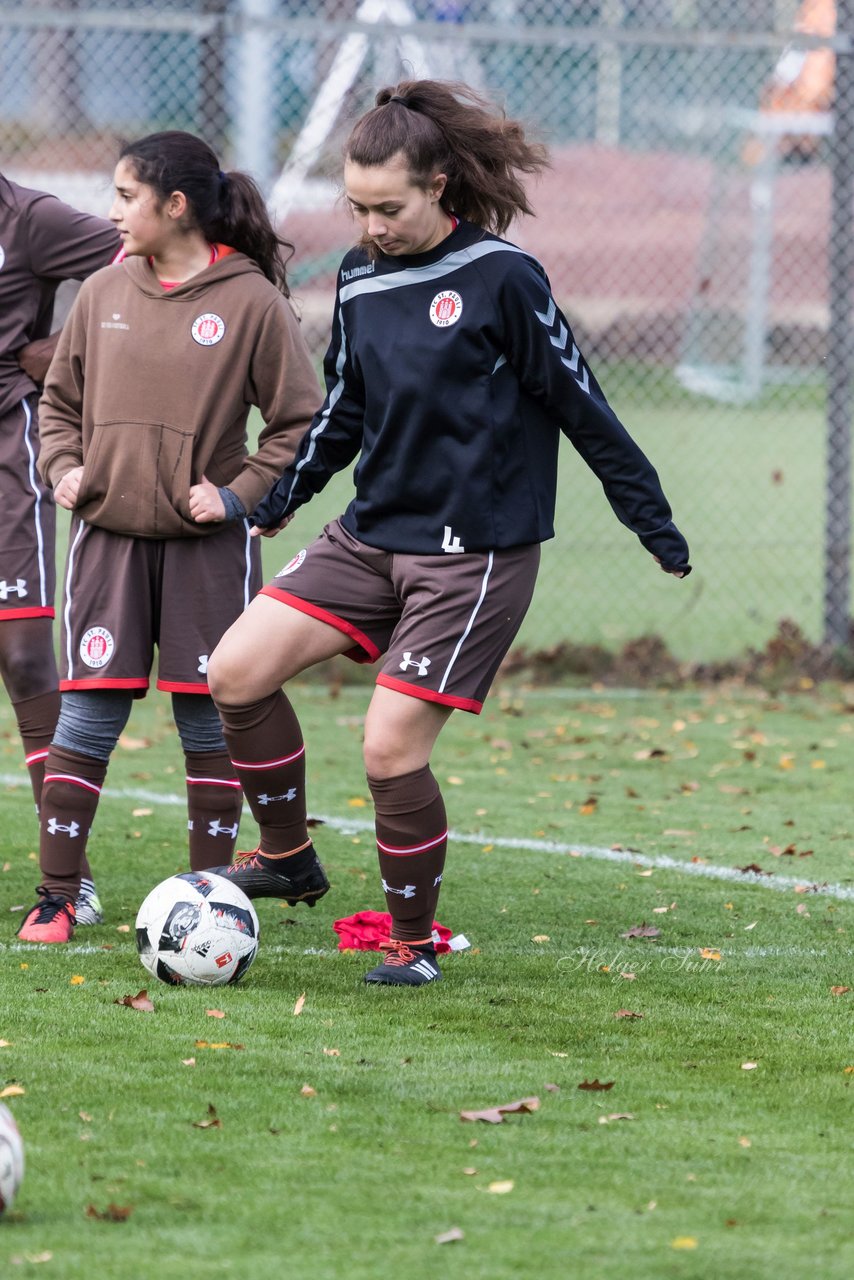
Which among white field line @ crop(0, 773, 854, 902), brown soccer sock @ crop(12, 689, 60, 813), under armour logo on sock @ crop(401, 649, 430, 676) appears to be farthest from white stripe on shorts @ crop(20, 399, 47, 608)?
white field line @ crop(0, 773, 854, 902)

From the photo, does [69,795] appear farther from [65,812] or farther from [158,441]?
[158,441]

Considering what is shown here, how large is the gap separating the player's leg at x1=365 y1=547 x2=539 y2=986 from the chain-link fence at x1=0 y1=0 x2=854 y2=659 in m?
2.38

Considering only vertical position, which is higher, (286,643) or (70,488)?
(70,488)

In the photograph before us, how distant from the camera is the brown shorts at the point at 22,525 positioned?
16.7 ft

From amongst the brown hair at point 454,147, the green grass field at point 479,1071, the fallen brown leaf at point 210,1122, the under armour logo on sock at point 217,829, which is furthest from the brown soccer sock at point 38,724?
the fallen brown leaf at point 210,1122

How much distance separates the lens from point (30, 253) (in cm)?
511

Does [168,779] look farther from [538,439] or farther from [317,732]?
[538,439]

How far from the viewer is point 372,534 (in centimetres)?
437

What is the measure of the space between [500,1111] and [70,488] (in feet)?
6.67

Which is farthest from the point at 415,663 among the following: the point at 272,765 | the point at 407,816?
the point at 272,765

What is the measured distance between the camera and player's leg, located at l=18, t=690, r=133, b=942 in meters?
4.78

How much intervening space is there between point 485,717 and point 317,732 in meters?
0.97

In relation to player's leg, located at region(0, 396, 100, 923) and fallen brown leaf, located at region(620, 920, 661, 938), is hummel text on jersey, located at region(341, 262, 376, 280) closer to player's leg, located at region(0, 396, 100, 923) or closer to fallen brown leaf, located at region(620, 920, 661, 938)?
player's leg, located at region(0, 396, 100, 923)

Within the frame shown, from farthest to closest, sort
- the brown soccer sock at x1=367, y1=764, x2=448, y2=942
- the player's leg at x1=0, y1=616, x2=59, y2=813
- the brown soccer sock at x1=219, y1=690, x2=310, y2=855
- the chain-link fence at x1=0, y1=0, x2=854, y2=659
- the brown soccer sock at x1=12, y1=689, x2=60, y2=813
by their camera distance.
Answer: the chain-link fence at x1=0, y1=0, x2=854, y2=659 → the brown soccer sock at x1=12, y1=689, x2=60, y2=813 → the player's leg at x1=0, y1=616, x2=59, y2=813 → the brown soccer sock at x1=219, y1=690, x2=310, y2=855 → the brown soccer sock at x1=367, y1=764, x2=448, y2=942
